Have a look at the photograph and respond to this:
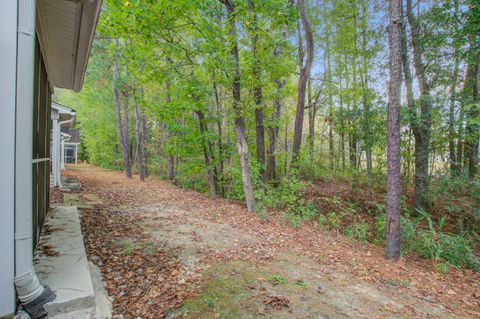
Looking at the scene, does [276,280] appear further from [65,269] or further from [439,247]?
[439,247]

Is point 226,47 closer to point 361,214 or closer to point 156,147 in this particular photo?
point 361,214

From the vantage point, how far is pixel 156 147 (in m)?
17.0

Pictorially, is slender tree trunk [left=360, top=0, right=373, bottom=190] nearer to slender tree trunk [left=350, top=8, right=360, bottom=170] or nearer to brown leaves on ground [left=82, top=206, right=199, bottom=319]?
slender tree trunk [left=350, top=8, right=360, bottom=170]

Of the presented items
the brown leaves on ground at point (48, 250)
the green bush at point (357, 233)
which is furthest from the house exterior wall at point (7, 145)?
the green bush at point (357, 233)

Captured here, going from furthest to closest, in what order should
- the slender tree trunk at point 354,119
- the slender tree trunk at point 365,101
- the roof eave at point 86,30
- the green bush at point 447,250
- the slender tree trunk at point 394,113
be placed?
the slender tree trunk at point 354,119 < the slender tree trunk at point 365,101 < the green bush at point 447,250 < the slender tree trunk at point 394,113 < the roof eave at point 86,30

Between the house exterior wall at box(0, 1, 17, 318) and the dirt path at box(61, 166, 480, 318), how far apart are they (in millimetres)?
1022

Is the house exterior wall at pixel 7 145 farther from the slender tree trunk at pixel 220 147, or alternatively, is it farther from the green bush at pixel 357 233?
the slender tree trunk at pixel 220 147

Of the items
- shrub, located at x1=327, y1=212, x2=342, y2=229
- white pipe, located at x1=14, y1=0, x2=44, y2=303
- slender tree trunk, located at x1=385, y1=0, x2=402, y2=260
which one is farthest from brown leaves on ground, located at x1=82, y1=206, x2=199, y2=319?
shrub, located at x1=327, y1=212, x2=342, y2=229

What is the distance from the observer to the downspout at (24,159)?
7.17 feet

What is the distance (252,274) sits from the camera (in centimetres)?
364

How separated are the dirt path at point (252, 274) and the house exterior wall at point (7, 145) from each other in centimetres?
102

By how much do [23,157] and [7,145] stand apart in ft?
0.44

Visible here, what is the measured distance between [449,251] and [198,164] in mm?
7367

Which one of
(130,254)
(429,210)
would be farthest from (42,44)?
(429,210)
